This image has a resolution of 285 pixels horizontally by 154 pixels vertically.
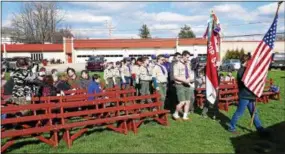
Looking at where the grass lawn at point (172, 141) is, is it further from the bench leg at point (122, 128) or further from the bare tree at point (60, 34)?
the bare tree at point (60, 34)

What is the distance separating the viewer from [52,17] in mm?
78000

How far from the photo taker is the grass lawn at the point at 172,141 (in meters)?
7.20

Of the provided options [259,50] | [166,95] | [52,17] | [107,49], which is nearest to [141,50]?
Result: [107,49]

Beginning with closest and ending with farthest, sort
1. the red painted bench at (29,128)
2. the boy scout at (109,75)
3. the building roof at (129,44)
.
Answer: the red painted bench at (29,128)
the boy scout at (109,75)
the building roof at (129,44)

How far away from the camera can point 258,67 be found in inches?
331

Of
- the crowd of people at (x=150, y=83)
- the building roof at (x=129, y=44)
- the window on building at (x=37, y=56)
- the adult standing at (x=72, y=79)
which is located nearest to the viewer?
the crowd of people at (x=150, y=83)

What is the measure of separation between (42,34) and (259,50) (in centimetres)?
7649

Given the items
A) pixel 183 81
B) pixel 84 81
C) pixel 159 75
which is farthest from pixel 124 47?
pixel 183 81

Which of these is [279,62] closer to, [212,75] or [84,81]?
[84,81]

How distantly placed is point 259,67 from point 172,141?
100 inches

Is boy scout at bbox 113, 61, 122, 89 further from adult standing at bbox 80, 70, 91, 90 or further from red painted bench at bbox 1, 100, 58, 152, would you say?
red painted bench at bbox 1, 100, 58, 152

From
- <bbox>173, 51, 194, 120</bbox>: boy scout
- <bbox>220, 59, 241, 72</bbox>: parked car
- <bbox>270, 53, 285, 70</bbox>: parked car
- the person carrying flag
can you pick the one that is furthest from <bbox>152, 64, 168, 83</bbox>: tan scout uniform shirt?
<bbox>270, 53, 285, 70</bbox>: parked car

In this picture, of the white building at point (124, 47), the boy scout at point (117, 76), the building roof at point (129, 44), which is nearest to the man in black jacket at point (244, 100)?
the boy scout at point (117, 76)

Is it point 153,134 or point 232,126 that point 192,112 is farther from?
point 153,134
